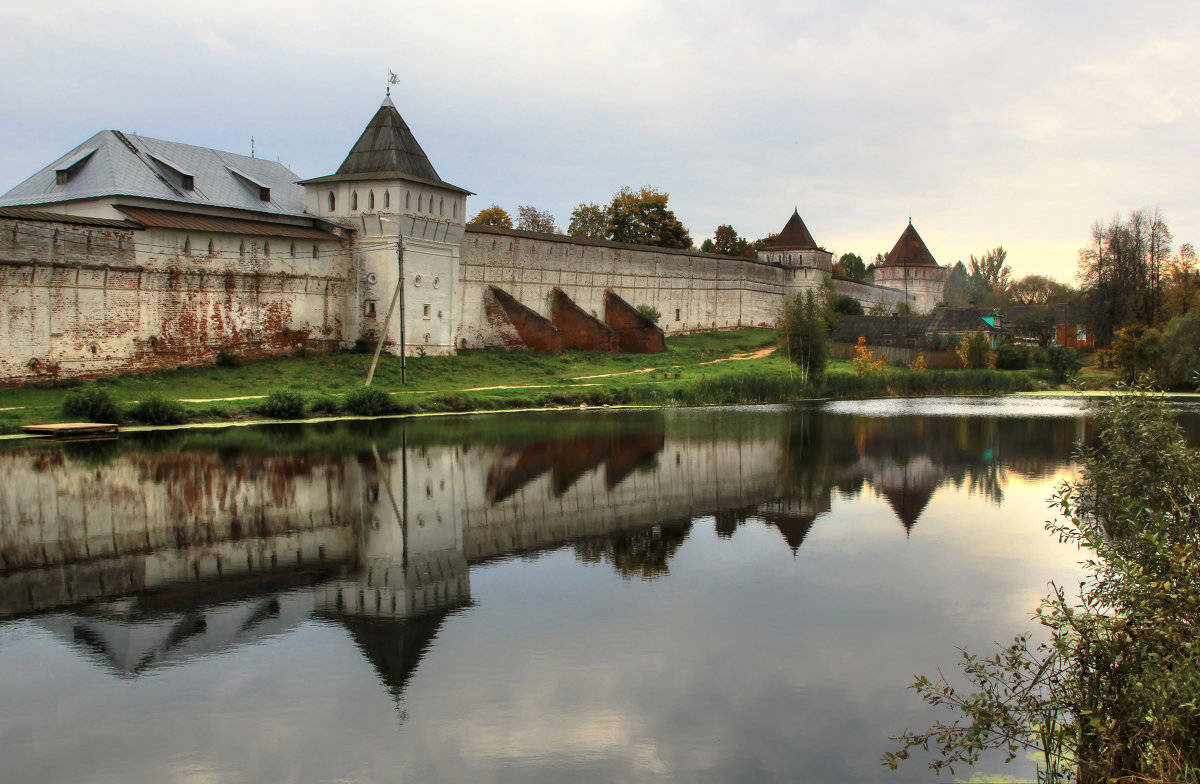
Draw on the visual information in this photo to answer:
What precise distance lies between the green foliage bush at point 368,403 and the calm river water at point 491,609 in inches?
229

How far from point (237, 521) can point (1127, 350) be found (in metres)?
31.7

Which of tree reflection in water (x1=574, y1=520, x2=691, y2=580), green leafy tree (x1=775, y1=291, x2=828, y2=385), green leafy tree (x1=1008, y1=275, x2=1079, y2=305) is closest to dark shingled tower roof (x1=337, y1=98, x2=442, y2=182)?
green leafy tree (x1=775, y1=291, x2=828, y2=385)

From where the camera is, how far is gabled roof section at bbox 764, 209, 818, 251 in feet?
172

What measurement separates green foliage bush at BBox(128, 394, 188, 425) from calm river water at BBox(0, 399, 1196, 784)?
3.30 metres

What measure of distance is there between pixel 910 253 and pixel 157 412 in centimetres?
5675

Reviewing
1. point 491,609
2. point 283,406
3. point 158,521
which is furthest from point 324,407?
point 491,609

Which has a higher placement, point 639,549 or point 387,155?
point 387,155

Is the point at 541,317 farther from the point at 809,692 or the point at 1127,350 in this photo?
the point at 809,692

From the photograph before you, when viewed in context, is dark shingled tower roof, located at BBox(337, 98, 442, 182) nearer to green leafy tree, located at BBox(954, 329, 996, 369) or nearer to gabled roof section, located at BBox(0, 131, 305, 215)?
gabled roof section, located at BBox(0, 131, 305, 215)

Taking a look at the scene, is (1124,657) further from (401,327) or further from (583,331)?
(583,331)

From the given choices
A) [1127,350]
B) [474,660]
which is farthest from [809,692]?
[1127,350]

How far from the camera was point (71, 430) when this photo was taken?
16078 mm

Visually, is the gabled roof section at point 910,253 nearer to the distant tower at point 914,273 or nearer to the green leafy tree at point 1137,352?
the distant tower at point 914,273

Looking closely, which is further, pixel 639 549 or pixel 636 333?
pixel 636 333
